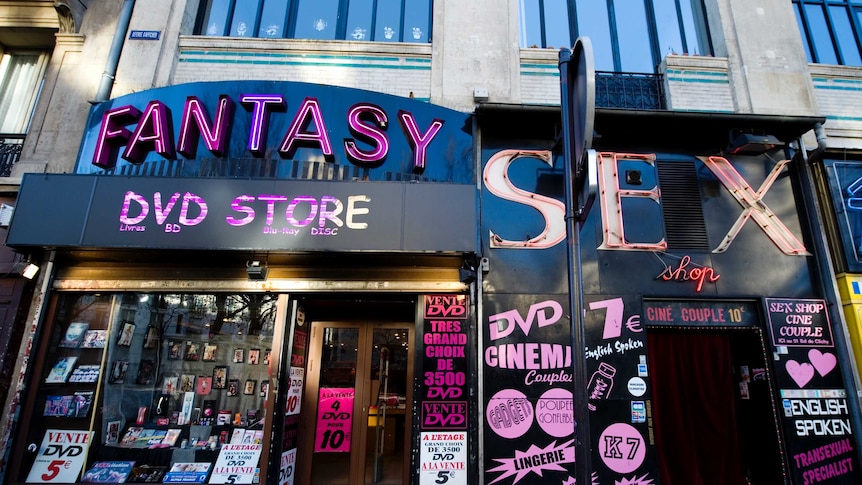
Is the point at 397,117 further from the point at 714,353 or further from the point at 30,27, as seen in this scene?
the point at 30,27

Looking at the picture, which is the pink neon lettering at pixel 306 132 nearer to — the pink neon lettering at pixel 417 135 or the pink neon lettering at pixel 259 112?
the pink neon lettering at pixel 259 112

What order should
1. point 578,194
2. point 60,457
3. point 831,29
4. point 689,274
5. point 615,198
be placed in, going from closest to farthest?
point 578,194 → point 60,457 → point 689,274 → point 615,198 → point 831,29

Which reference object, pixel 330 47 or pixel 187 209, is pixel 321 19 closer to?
pixel 330 47

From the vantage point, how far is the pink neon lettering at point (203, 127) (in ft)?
21.3

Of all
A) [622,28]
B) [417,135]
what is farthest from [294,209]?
[622,28]

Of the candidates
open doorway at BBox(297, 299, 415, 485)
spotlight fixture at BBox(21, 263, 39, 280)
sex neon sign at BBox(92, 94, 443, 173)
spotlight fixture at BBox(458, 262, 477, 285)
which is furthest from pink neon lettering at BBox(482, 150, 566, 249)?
spotlight fixture at BBox(21, 263, 39, 280)

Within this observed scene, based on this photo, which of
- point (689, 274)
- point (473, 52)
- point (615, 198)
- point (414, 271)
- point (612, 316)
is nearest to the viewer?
point (612, 316)

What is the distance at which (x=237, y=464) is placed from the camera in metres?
6.18

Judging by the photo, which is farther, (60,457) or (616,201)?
(616,201)

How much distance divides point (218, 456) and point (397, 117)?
5507 millimetres

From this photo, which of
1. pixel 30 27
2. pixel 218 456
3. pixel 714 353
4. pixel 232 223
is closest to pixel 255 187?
pixel 232 223

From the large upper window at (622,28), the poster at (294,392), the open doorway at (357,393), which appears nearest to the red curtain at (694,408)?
the open doorway at (357,393)

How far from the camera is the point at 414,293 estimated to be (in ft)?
21.4

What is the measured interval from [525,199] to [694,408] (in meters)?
3.99
